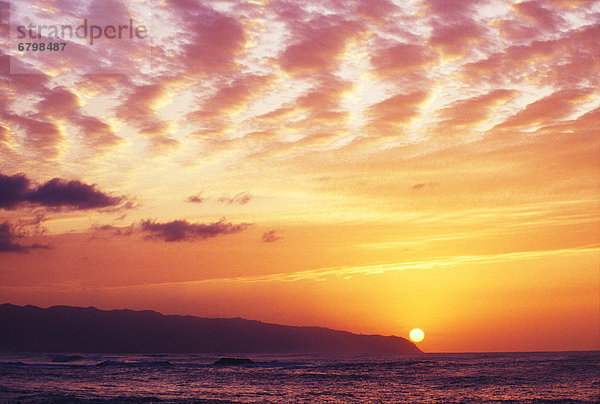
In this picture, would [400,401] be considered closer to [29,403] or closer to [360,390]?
[360,390]

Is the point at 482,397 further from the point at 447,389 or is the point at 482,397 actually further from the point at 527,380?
the point at 527,380

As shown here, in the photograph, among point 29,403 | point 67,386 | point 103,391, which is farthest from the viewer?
point 67,386

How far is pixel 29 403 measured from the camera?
39375 mm

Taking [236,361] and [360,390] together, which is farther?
[236,361]

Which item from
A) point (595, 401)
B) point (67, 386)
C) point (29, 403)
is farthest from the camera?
point (67, 386)

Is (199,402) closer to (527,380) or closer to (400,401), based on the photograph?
(400,401)

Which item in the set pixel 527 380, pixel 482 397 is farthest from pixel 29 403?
pixel 527 380

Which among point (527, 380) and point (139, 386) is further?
point (527, 380)

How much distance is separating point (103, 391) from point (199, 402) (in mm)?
13239

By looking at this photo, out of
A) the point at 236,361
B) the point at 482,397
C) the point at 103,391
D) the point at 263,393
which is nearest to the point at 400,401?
the point at 482,397

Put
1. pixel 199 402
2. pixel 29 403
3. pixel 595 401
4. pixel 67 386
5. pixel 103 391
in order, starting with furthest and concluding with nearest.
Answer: pixel 67 386 → pixel 103 391 → pixel 595 401 → pixel 199 402 → pixel 29 403

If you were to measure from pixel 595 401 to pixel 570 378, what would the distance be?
28575mm

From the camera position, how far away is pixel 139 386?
192 feet

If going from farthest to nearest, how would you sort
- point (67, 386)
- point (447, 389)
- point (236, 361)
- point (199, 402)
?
point (236, 361) < point (447, 389) < point (67, 386) < point (199, 402)
